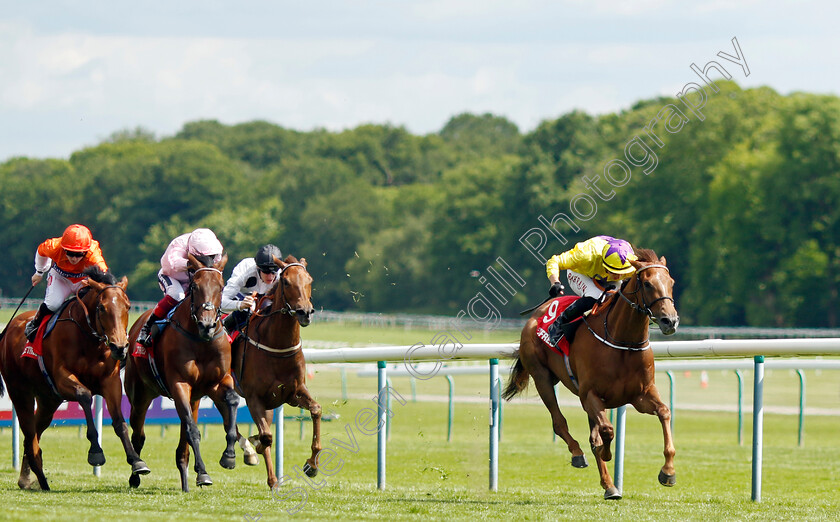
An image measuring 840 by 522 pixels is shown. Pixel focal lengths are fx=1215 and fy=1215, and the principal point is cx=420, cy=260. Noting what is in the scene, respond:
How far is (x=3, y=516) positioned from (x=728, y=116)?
4572 centimetres

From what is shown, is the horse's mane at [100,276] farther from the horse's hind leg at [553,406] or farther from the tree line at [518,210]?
the tree line at [518,210]

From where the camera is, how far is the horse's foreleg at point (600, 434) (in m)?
8.23

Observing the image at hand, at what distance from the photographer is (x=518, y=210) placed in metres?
58.0

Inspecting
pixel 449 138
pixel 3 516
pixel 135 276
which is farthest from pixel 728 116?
pixel 449 138

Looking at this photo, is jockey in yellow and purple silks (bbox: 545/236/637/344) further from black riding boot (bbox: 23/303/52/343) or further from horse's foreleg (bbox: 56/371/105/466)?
black riding boot (bbox: 23/303/52/343)

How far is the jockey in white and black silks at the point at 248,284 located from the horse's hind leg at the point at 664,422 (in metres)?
2.92

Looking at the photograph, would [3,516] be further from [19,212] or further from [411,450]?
[19,212]

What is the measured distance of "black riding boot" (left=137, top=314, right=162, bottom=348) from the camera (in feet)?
30.1

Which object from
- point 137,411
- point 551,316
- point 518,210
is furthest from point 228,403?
point 518,210

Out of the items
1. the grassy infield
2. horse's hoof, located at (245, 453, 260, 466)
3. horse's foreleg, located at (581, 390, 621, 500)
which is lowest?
the grassy infield

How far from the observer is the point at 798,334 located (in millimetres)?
30672

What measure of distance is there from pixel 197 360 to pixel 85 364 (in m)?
0.87

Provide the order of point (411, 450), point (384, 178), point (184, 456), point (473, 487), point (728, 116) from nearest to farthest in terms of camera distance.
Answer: point (184, 456)
point (473, 487)
point (411, 450)
point (728, 116)
point (384, 178)

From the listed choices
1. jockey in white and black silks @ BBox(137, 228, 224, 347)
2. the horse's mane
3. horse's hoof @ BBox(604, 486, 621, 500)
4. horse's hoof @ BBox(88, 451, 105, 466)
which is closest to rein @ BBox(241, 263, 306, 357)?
jockey in white and black silks @ BBox(137, 228, 224, 347)
